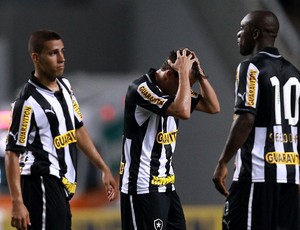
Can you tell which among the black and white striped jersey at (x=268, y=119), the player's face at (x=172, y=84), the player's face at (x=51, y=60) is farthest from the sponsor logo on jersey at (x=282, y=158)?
the player's face at (x=51, y=60)

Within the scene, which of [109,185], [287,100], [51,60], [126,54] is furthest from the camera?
[126,54]

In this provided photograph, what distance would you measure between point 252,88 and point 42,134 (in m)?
1.50

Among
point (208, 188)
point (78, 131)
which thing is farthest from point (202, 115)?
point (78, 131)

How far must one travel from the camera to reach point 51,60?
8.98m

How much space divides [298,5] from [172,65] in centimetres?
1067

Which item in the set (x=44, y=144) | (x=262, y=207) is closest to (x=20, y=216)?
(x=44, y=144)

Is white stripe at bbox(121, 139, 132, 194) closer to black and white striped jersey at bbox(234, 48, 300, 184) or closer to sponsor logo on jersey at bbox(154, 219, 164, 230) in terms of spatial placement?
sponsor logo on jersey at bbox(154, 219, 164, 230)

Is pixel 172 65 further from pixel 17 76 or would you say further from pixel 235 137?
pixel 17 76

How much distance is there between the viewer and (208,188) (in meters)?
18.2

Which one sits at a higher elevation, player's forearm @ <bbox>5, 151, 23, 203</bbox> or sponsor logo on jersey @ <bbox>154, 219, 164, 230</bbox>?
player's forearm @ <bbox>5, 151, 23, 203</bbox>

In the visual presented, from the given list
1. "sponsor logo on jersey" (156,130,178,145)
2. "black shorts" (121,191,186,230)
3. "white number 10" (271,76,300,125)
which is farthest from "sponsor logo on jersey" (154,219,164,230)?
"white number 10" (271,76,300,125)

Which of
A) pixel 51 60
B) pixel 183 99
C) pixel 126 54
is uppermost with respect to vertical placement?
pixel 126 54

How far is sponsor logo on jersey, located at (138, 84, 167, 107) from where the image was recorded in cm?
900

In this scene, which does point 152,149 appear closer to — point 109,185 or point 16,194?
point 109,185
